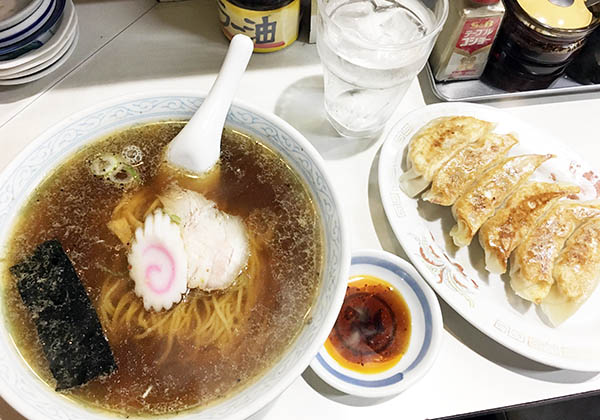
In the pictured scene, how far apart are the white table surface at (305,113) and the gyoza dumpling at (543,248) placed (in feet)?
0.47

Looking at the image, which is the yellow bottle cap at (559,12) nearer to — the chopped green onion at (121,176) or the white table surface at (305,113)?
the white table surface at (305,113)

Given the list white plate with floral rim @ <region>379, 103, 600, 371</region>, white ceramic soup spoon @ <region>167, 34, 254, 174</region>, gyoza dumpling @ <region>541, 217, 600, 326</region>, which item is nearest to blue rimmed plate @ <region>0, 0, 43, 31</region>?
white ceramic soup spoon @ <region>167, 34, 254, 174</region>

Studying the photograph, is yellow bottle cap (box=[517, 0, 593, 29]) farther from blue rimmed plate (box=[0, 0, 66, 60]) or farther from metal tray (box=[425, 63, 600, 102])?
blue rimmed plate (box=[0, 0, 66, 60])

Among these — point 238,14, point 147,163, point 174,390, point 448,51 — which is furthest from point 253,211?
point 448,51

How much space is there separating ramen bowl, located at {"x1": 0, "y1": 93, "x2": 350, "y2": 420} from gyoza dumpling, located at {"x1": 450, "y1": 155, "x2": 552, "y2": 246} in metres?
0.34

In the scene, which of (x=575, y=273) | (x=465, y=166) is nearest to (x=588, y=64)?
(x=465, y=166)

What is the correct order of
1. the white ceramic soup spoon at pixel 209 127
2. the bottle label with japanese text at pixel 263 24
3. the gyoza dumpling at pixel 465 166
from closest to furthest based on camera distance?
1. the white ceramic soup spoon at pixel 209 127
2. the gyoza dumpling at pixel 465 166
3. the bottle label with japanese text at pixel 263 24

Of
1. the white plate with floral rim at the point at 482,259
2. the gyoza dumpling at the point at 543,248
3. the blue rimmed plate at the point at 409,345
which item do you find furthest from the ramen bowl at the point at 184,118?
the gyoza dumpling at the point at 543,248

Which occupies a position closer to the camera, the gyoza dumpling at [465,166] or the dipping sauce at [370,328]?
the dipping sauce at [370,328]

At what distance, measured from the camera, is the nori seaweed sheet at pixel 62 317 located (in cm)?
90

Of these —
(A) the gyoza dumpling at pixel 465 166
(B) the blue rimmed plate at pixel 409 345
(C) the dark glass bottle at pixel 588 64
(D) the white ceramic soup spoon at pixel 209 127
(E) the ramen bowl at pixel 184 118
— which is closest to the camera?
(E) the ramen bowl at pixel 184 118

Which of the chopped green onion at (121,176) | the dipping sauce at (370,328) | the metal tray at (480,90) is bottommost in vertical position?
the dipping sauce at (370,328)

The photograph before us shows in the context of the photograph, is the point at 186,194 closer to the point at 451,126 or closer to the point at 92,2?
the point at 451,126

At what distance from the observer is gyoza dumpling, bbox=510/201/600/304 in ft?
3.62
